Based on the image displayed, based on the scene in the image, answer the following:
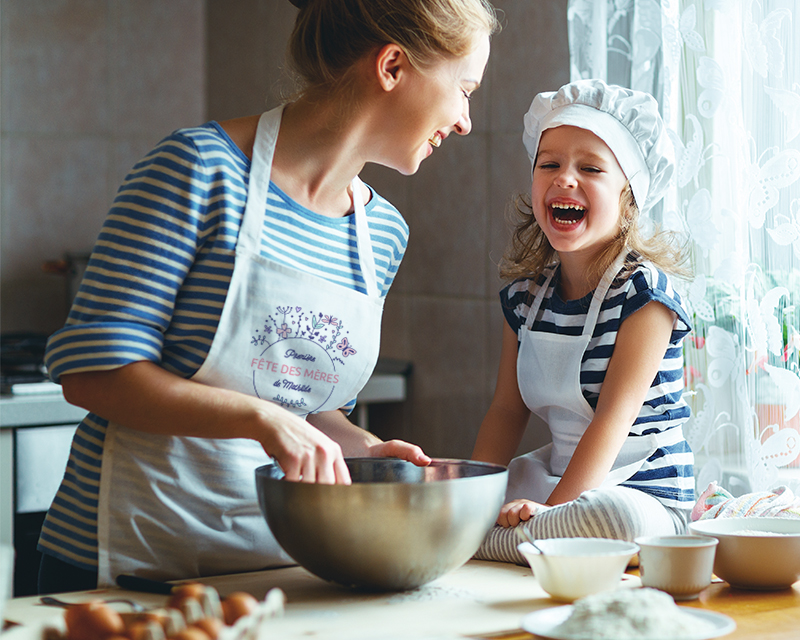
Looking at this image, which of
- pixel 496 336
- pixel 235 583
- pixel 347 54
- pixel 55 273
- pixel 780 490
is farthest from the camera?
pixel 55 273

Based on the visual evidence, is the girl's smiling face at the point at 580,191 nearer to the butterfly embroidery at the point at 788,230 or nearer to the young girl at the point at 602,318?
the young girl at the point at 602,318

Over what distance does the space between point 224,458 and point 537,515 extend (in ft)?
1.21

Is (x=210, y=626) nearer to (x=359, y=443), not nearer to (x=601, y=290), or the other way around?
(x=359, y=443)

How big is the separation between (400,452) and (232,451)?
0.62ft

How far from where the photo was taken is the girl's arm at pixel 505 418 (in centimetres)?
149

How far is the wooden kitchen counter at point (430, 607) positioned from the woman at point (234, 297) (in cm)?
13

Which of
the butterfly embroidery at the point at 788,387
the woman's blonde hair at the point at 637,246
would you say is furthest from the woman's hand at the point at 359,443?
the butterfly embroidery at the point at 788,387

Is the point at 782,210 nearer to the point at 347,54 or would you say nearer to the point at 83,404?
the point at 347,54

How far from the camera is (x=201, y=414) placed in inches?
35.3

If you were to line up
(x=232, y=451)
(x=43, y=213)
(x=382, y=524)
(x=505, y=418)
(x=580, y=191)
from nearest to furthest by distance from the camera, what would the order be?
(x=382, y=524)
(x=232, y=451)
(x=580, y=191)
(x=505, y=418)
(x=43, y=213)

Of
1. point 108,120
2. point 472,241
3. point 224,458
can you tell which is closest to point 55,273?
point 108,120

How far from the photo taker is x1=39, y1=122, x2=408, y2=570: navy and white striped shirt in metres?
0.93

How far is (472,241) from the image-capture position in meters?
2.03

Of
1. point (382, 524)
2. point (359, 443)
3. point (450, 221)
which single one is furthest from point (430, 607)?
point (450, 221)
